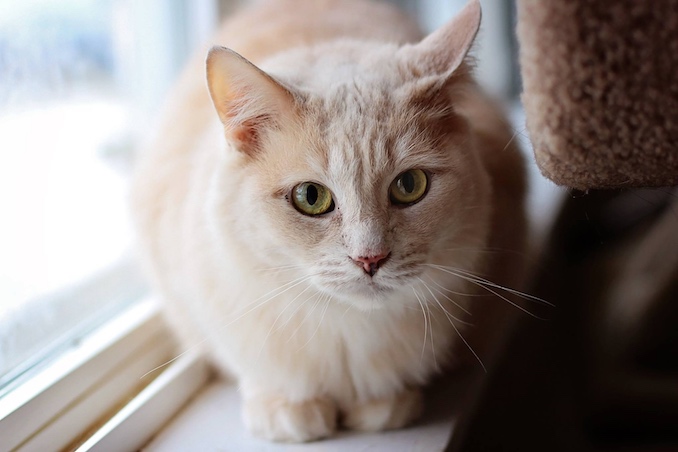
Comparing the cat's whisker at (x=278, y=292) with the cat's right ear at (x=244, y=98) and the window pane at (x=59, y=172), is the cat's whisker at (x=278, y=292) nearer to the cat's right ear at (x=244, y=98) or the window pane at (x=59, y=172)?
the cat's right ear at (x=244, y=98)

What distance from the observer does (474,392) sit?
3.99ft

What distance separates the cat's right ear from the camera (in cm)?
87

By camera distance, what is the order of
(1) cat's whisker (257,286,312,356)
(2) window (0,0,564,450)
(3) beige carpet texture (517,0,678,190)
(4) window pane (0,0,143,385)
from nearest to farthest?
(3) beige carpet texture (517,0,678,190), (1) cat's whisker (257,286,312,356), (2) window (0,0,564,450), (4) window pane (0,0,143,385)

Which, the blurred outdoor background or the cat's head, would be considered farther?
the blurred outdoor background

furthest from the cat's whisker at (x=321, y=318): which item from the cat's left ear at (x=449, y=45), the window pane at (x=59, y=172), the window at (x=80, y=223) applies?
the window pane at (x=59, y=172)

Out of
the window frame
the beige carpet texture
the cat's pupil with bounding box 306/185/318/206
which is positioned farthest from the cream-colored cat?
the beige carpet texture

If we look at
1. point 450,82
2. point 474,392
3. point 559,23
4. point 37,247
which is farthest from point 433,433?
point 37,247

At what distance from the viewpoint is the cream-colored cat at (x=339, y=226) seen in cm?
92

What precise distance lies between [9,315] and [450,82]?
86cm

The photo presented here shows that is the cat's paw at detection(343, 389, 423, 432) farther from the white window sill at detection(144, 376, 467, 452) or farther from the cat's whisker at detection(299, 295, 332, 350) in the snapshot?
the cat's whisker at detection(299, 295, 332, 350)

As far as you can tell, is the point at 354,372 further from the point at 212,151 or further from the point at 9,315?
the point at 9,315

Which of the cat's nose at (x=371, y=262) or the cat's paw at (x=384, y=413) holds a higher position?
the cat's nose at (x=371, y=262)

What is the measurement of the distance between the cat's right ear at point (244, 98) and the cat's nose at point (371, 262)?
0.24 m

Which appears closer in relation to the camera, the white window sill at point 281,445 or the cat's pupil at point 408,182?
the cat's pupil at point 408,182
